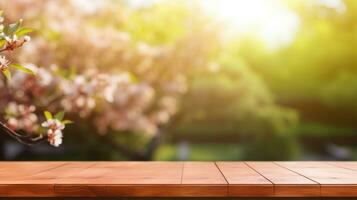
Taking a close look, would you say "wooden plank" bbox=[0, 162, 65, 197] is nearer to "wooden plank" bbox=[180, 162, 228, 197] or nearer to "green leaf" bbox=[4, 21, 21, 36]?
"wooden plank" bbox=[180, 162, 228, 197]

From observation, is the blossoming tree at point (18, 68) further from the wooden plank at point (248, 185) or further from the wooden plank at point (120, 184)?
the wooden plank at point (248, 185)

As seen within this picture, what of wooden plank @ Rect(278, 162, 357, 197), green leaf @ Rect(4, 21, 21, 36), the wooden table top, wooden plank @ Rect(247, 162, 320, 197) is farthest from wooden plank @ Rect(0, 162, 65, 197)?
wooden plank @ Rect(278, 162, 357, 197)

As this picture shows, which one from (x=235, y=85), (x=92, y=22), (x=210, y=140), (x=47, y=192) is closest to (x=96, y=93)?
(x=47, y=192)

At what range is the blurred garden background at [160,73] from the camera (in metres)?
6.14

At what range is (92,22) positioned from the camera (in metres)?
8.62

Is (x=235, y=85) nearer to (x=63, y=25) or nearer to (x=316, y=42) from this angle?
(x=63, y=25)

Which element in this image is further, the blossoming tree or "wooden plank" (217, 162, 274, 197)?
the blossoming tree

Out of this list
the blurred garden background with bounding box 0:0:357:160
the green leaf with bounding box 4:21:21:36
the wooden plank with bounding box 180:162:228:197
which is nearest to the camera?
the wooden plank with bounding box 180:162:228:197

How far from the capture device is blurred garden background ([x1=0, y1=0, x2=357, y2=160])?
6.14 metres

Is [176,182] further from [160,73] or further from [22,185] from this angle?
[160,73]

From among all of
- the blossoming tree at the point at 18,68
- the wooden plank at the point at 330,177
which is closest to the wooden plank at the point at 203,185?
the wooden plank at the point at 330,177

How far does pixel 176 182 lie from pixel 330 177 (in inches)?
27.8

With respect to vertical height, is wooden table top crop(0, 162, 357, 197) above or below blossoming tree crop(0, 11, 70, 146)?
below

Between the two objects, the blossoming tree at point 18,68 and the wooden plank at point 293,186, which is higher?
the blossoming tree at point 18,68
